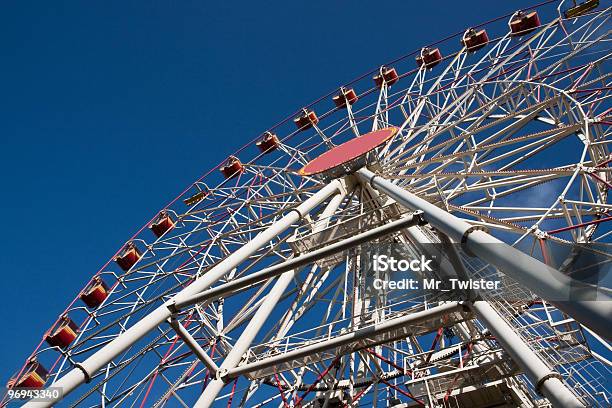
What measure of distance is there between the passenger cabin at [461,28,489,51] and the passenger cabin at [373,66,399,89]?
2606 millimetres

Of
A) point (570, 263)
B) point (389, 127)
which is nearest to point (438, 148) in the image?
point (389, 127)

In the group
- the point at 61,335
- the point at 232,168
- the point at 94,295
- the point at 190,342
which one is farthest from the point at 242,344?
the point at 232,168

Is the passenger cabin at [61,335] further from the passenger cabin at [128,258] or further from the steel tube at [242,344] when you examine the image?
the steel tube at [242,344]

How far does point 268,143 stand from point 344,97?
3277mm

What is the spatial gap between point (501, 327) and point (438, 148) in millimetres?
6679

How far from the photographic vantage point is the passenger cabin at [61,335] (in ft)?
43.4

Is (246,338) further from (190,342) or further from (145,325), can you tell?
(145,325)

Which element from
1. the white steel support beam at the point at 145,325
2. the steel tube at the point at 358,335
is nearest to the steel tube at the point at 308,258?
the white steel support beam at the point at 145,325

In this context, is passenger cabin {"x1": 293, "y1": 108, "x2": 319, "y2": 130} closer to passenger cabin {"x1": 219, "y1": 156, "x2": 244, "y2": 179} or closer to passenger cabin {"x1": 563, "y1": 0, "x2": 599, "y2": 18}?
passenger cabin {"x1": 219, "y1": 156, "x2": 244, "y2": 179}

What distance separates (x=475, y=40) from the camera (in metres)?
17.1

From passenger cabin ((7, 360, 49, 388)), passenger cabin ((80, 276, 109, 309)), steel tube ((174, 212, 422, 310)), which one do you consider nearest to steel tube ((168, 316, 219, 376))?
steel tube ((174, 212, 422, 310))

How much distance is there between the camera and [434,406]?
1028 cm

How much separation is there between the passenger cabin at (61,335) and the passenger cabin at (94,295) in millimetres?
947

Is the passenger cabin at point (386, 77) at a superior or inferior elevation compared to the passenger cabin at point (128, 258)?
superior
